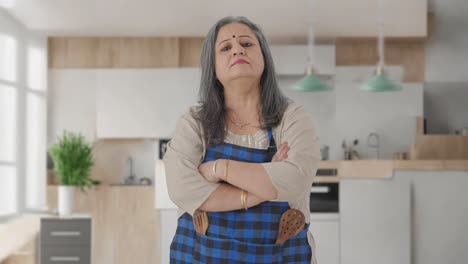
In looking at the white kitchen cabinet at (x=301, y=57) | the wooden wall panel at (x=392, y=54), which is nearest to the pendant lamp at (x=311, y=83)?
the white kitchen cabinet at (x=301, y=57)

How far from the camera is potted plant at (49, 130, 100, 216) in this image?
591cm

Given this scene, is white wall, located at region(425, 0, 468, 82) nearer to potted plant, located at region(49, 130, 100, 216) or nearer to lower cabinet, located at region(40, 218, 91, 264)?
potted plant, located at region(49, 130, 100, 216)

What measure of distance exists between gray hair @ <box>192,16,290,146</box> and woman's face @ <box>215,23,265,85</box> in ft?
0.07

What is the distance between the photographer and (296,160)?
150 centimetres

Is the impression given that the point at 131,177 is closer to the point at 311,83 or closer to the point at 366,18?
the point at 311,83

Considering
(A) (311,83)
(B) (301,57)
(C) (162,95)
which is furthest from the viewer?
(B) (301,57)

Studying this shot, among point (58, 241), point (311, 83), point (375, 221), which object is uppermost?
point (311, 83)

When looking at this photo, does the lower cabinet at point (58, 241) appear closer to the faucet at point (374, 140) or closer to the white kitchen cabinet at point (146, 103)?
the white kitchen cabinet at point (146, 103)

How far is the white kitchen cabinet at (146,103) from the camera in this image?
21.0ft

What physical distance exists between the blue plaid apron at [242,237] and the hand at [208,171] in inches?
1.3

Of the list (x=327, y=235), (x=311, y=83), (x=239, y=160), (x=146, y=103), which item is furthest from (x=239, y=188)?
(x=146, y=103)

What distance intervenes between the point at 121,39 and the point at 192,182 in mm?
5468

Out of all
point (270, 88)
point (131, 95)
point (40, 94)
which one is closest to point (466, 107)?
point (131, 95)

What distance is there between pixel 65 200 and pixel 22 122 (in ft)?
2.82
